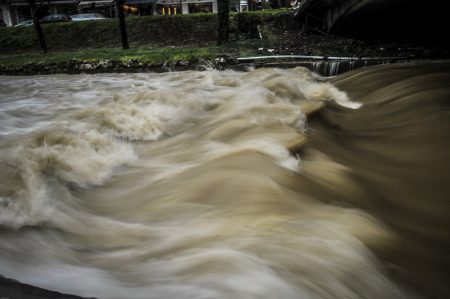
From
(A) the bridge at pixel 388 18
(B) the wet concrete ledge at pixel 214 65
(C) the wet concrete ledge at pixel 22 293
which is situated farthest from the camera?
(B) the wet concrete ledge at pixel 214 65

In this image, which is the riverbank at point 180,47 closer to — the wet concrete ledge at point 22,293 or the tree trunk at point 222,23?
the tree trunk at point 222,23

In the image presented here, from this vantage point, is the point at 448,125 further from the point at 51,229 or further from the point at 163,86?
the point at 163,86

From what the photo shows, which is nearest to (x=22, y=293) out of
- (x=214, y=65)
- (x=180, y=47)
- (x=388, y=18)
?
(x=214, y=65)

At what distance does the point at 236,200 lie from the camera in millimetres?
3516

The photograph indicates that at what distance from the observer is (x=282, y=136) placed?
5020 millimetres

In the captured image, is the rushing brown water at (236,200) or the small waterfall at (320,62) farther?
the small waterfall at (320,62)

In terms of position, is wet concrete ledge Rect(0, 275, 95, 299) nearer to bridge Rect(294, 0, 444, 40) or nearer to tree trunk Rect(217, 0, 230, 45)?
bridge Rect(294, 0, 444, 40)

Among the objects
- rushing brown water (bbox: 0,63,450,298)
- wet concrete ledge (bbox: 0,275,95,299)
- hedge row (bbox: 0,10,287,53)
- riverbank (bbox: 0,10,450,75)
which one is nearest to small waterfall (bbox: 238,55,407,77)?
riverbank (bbox: 0,10,450,75)

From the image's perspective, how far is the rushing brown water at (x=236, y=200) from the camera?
259cm

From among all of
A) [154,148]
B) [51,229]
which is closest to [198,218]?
[51,229]

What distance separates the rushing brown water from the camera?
8.50ft

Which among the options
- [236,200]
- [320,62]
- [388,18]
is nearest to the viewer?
[236,200]

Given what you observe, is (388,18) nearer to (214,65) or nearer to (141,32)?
(214,65)

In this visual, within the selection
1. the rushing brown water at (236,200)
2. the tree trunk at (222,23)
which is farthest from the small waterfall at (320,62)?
the tree trunk at (222,23)
